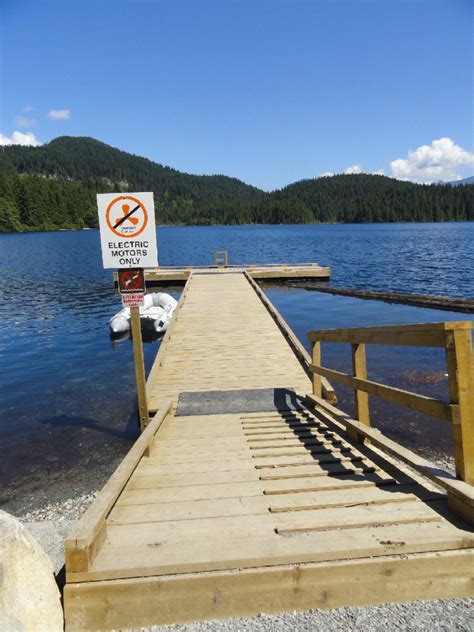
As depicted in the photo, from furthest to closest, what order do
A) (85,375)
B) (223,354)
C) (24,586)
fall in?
1. (85,375)
2. (223,354)
3. (24,586)

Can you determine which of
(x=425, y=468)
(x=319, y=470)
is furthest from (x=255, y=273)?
(x=425, y=468)

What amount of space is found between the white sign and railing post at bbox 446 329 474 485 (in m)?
4.28

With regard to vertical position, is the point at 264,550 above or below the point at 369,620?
above

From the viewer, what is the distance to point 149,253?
6.27 metres

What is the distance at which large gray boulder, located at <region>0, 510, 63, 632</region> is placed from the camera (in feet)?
7.22

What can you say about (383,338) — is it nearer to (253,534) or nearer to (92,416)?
(253,534)

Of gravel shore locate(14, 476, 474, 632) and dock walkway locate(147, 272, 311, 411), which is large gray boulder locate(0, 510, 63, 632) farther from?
dock walkway locate(147, 272, 311, 411)

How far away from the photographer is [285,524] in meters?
2.96

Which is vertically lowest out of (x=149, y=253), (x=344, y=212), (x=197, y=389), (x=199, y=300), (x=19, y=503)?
(x=19, y=503)

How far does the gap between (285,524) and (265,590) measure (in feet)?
1.51

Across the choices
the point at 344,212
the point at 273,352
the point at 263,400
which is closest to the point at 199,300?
the point at 273,352

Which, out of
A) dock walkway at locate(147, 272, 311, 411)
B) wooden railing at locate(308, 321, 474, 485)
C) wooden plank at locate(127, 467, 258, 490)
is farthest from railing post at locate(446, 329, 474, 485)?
dock walkway at locate(147, 272, 311, 411)

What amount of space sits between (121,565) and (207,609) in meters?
0.56

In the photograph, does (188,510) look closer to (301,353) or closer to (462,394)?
(462,394)
